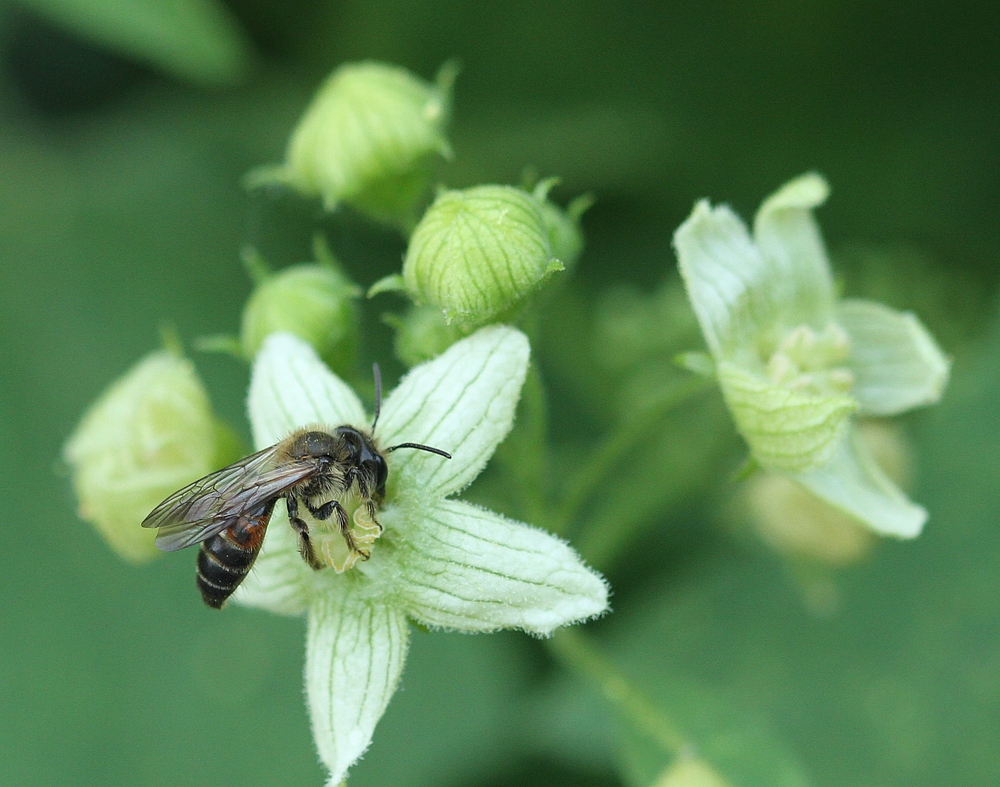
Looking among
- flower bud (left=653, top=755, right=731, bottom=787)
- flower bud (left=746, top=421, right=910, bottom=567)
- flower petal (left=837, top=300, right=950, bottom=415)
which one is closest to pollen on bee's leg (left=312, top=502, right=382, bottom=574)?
flower bud (left=653, top=755, right=731, bottom=787)

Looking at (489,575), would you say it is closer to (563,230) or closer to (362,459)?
(362,459)

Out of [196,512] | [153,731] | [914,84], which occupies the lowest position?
[153,731]

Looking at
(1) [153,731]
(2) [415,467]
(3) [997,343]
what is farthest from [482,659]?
(3) [997,343]

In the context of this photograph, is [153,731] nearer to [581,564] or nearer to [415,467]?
[415,467]

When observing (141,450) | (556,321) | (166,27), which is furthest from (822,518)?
(166,27)

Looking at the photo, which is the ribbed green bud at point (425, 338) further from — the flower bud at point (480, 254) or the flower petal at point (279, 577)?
the flower petal at point (279, 577)

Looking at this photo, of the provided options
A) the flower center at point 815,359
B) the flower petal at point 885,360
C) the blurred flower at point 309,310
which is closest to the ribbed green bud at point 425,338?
the blurred flower at point 309,310

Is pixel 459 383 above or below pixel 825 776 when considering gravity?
above
